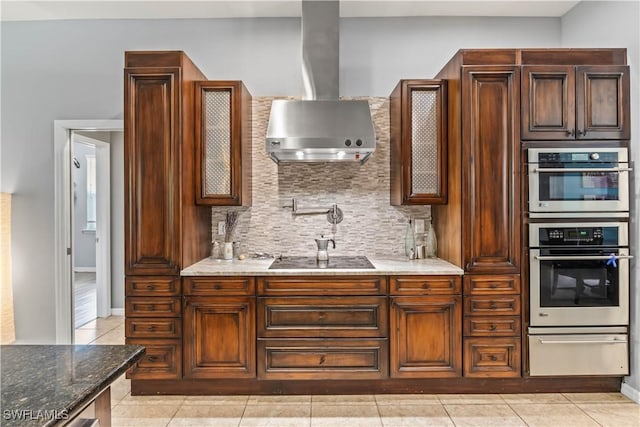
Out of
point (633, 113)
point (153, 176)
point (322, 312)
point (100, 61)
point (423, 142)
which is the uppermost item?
point (100, 61)

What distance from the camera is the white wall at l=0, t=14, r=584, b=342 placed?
3855 mm

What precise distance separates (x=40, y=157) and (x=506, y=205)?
400cm

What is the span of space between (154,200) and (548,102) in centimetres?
285

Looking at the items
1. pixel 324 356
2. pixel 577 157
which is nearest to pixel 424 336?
pixel 324 356

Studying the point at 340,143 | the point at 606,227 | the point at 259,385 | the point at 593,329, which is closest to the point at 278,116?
the point at 340,143

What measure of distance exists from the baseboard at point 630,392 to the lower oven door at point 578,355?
0.11m

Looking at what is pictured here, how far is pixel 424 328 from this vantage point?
2.99 metres

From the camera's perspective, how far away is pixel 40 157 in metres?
3.91

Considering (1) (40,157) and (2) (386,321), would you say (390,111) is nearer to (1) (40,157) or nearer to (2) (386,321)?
(2) (386,321)

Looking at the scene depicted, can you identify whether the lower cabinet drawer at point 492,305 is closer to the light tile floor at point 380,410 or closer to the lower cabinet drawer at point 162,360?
the light tile floor at point 380,410

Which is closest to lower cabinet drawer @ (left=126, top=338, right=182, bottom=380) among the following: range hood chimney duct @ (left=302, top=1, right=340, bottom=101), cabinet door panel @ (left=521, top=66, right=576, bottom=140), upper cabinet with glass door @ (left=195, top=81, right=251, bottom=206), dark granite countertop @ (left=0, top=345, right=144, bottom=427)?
upper cabinet with glass door @ (left=195, top=81, right=251, bottom=206)

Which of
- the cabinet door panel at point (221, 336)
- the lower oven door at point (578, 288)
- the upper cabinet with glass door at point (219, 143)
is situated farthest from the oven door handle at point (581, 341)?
the upper cabinet with glass door at point (219, 143)

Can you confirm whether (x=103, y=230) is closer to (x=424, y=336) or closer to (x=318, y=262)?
(x=318, y=262)

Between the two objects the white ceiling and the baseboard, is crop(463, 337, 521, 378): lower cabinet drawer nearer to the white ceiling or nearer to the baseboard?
the baseboard
